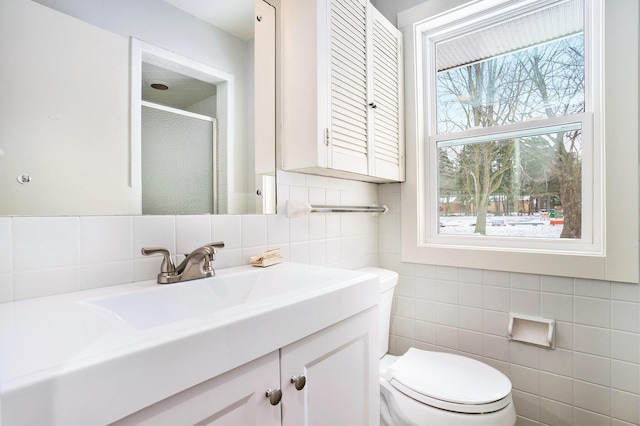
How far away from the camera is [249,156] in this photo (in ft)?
4.03

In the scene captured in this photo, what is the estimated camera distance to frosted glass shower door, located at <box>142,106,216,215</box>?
95 cm

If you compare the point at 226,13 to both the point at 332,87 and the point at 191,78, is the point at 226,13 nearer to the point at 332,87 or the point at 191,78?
the point at 191,78

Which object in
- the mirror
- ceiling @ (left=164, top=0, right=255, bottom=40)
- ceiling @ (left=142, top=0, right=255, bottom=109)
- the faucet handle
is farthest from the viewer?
ceiling @ (left=164, top=0, right=255, bottom=40)

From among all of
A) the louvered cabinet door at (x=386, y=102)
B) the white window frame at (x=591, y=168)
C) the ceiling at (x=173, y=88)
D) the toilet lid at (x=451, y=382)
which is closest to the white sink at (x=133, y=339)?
the toilet lid at (x=451, y=382)

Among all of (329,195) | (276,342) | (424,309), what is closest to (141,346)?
(276,342)

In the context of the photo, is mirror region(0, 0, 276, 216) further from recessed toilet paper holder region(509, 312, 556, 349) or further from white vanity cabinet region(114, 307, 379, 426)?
recessed toilet paper holder region(509, 312, 556, 349)

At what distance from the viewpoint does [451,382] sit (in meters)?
1.15

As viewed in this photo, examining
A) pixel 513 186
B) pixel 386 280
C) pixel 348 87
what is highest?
pixel 348 87

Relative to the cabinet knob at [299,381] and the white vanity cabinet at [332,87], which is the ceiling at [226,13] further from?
the cabinet knob at [299,381]

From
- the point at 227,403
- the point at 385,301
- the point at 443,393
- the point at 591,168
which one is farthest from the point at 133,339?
the point at 591,168

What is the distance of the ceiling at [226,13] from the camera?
1071 millimetres

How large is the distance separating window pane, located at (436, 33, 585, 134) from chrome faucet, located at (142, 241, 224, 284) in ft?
4.74

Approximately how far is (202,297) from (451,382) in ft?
3.03

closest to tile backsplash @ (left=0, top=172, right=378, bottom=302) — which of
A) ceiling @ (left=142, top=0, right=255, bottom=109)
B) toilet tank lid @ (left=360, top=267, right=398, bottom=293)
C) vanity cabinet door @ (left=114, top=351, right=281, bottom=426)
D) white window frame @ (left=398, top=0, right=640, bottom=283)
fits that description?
toilet tank lid @ (left=360, top=267, right=398, bottom=293)
